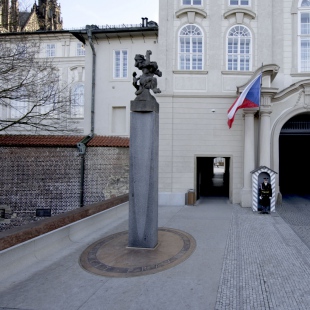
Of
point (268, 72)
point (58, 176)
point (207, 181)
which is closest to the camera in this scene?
point (268, 72)

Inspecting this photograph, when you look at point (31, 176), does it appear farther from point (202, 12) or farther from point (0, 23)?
point (202, 12)

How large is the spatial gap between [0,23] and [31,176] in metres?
8.27

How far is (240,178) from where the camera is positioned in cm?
1380

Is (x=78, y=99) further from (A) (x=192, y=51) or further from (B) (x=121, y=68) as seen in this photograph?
(A) (x=192, y=51)

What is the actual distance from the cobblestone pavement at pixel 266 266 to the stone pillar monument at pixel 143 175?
6.77 feet

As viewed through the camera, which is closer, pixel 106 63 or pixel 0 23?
pixel 0 23

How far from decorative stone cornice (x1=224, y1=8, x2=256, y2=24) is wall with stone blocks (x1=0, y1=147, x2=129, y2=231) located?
30.9ft

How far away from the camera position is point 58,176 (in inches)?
617

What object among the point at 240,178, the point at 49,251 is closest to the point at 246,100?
the point at 240,178

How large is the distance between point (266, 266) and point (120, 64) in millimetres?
15792

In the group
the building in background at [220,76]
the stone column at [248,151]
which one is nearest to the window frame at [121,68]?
the building in background at [220,76]

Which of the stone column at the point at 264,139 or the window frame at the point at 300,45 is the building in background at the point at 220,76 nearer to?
the window frame at the point at 300,45

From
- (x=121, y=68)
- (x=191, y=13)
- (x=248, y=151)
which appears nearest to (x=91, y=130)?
(x=121, y=68)

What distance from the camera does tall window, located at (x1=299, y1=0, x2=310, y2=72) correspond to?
46.3ft
